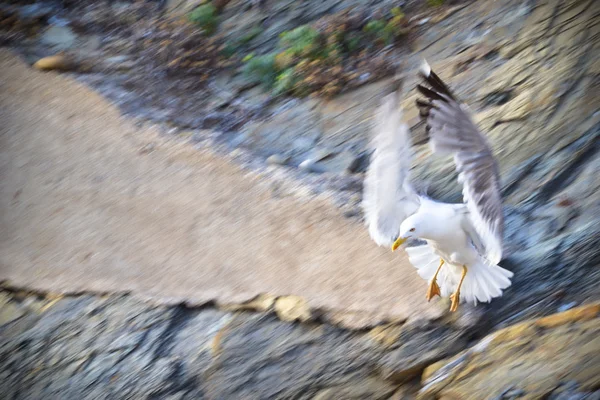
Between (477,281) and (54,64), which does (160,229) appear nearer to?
(477,281)

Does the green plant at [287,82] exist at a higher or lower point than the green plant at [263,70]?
lower

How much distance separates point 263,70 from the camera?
351 inches

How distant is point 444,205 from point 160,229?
2.72m

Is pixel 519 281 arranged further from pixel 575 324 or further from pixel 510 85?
pixel 510 85

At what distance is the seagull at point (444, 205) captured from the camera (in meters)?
4.73

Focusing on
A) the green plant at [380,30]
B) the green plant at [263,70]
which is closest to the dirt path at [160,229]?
the green plant at [263,70]

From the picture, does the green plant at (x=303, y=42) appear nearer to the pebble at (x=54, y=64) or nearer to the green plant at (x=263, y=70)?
the green plant at (x=263, y=70)

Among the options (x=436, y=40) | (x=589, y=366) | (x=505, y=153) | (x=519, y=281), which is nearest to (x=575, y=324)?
(x=589, y=366)

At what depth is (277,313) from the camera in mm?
5758

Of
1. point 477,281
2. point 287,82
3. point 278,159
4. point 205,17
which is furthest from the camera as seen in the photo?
point 205,17

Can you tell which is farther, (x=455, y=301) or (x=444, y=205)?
(x=455, y=301)

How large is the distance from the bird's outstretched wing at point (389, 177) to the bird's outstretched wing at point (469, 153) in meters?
0.25

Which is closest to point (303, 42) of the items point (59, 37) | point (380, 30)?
point (380, 30)

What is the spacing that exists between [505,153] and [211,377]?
287cm
